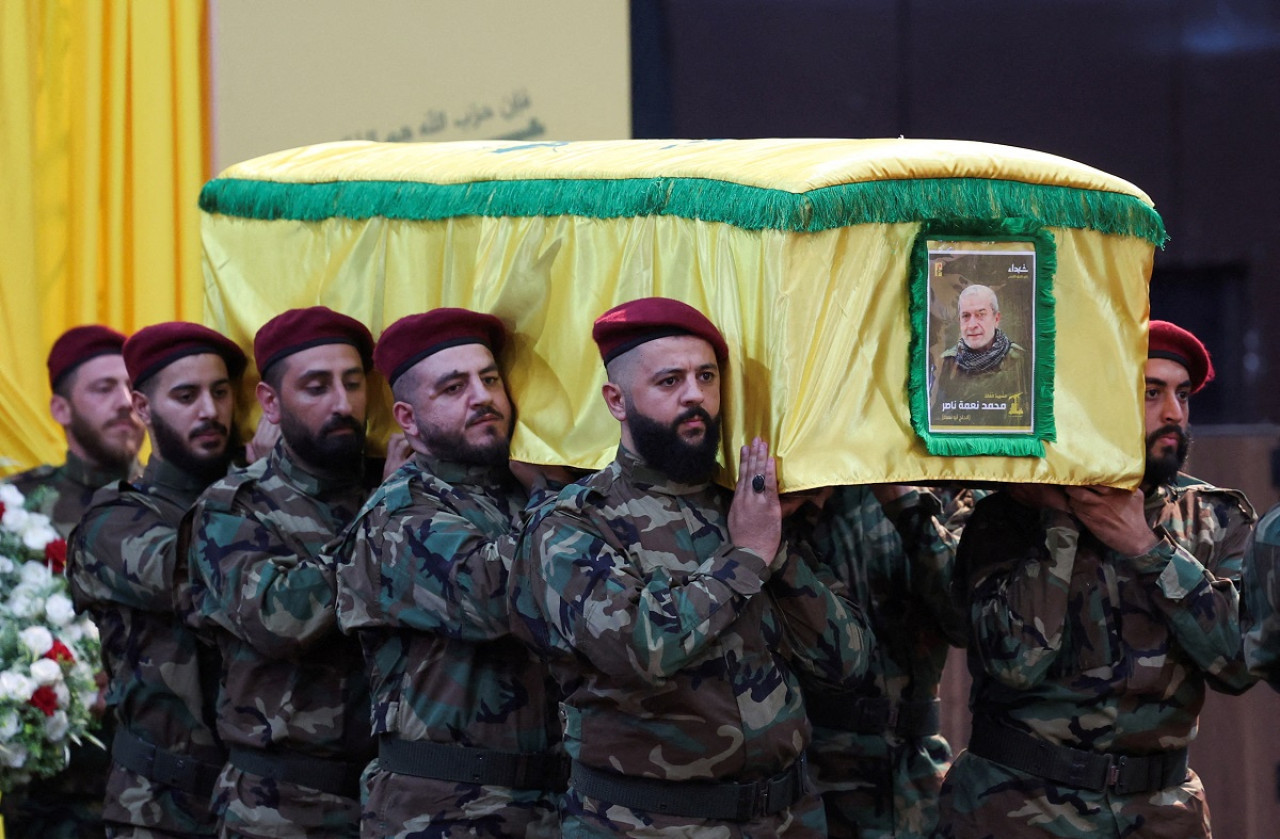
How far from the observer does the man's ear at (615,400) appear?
11.2ft

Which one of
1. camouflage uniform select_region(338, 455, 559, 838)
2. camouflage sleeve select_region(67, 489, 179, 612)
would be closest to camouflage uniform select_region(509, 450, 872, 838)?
camouflage uniform select_region(338, 455, 559, 838)

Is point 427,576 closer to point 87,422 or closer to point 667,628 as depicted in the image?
point 667,628

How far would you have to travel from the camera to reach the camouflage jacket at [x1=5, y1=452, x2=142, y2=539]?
209 inches

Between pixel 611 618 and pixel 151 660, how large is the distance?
1704 mm

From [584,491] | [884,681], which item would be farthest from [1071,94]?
[584,491]

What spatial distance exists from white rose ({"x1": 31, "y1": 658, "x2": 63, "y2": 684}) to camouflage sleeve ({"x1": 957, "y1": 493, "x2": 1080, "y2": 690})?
2340 millimetres

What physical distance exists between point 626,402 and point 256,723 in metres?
1.29

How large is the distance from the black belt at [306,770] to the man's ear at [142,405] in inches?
37.0

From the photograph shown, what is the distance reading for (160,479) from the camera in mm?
4543

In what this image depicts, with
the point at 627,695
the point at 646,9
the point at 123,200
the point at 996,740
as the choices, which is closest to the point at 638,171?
the point at 627,695

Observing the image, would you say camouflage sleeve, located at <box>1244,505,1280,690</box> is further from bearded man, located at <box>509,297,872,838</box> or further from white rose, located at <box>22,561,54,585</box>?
white rose, located at <box>22,561,54,585</box>

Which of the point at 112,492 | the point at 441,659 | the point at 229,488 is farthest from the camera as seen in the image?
the point at 112,492

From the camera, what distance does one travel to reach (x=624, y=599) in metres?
3.24

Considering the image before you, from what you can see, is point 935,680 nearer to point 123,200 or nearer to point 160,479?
point 160,479
